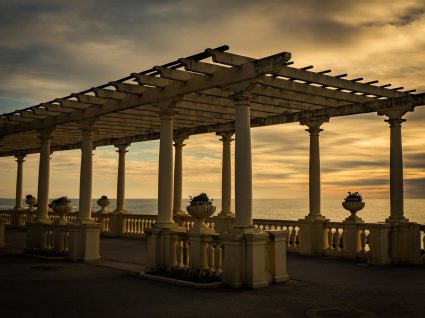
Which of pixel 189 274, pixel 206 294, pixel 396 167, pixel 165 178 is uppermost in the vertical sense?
pixel 396 167

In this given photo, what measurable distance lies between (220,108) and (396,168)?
6.23 metres

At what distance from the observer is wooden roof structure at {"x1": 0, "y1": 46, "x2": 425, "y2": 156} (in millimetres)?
12656

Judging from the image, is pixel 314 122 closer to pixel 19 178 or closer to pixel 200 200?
pixel 200 200

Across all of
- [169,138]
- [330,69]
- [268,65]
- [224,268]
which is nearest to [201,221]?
[224,268]

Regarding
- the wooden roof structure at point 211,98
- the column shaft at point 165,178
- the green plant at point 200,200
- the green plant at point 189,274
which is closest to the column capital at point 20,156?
the wooden roof structure at point 211,98

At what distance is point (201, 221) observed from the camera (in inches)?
543

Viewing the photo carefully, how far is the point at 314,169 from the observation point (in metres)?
19.4

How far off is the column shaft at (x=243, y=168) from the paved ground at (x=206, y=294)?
71.6 inches

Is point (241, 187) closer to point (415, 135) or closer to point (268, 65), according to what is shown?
point (268, 65)

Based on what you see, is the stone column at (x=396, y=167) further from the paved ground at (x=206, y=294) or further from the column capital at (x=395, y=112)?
the paved ground at (x=206, y=294)

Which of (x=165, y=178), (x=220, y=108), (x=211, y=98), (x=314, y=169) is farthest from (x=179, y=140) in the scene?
(x=165, y=178)

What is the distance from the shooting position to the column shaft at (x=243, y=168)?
40.9 ft

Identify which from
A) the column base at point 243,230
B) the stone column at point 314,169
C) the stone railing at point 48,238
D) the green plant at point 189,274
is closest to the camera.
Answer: the column base at point 243,230

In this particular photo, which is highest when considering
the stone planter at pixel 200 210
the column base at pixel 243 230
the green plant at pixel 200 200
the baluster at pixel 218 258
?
the green plant at pixel 200 200
